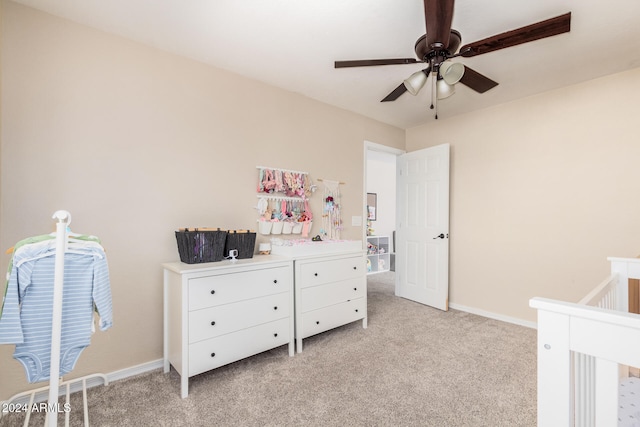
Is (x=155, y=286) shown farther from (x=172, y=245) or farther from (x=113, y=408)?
(x=113, y=408)

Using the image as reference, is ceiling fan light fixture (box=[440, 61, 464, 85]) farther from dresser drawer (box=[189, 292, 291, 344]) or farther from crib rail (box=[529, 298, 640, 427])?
dresser drawer (box=[189, 292, 291, 344])

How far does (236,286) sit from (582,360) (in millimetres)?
1823

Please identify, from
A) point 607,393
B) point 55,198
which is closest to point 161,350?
point 55,198

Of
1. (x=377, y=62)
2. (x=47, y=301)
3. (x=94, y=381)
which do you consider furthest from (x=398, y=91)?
(x=94, y=381)

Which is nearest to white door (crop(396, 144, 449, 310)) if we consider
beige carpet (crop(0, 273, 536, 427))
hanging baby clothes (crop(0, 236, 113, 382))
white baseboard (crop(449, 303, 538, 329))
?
white baseboard (crop(449, 303, 538, 329))

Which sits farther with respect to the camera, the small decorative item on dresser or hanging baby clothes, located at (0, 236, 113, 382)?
the small decorative item on dresser

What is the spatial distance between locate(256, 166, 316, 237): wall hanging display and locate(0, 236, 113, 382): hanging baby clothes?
150 centimetres

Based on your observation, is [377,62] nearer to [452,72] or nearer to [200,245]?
[452,72]

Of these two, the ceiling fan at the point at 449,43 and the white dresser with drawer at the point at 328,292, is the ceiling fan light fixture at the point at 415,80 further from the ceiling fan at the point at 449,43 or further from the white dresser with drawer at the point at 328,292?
the white dresser with drawer at the point at 328,292

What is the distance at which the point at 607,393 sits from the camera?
746mm

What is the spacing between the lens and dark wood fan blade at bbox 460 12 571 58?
4.54 feet

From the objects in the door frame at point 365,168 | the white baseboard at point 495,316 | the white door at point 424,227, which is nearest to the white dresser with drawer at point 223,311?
the door frame at point 365,168

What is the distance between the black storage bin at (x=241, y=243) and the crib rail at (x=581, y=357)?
1913 millimetres

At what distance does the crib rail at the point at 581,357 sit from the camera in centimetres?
73
